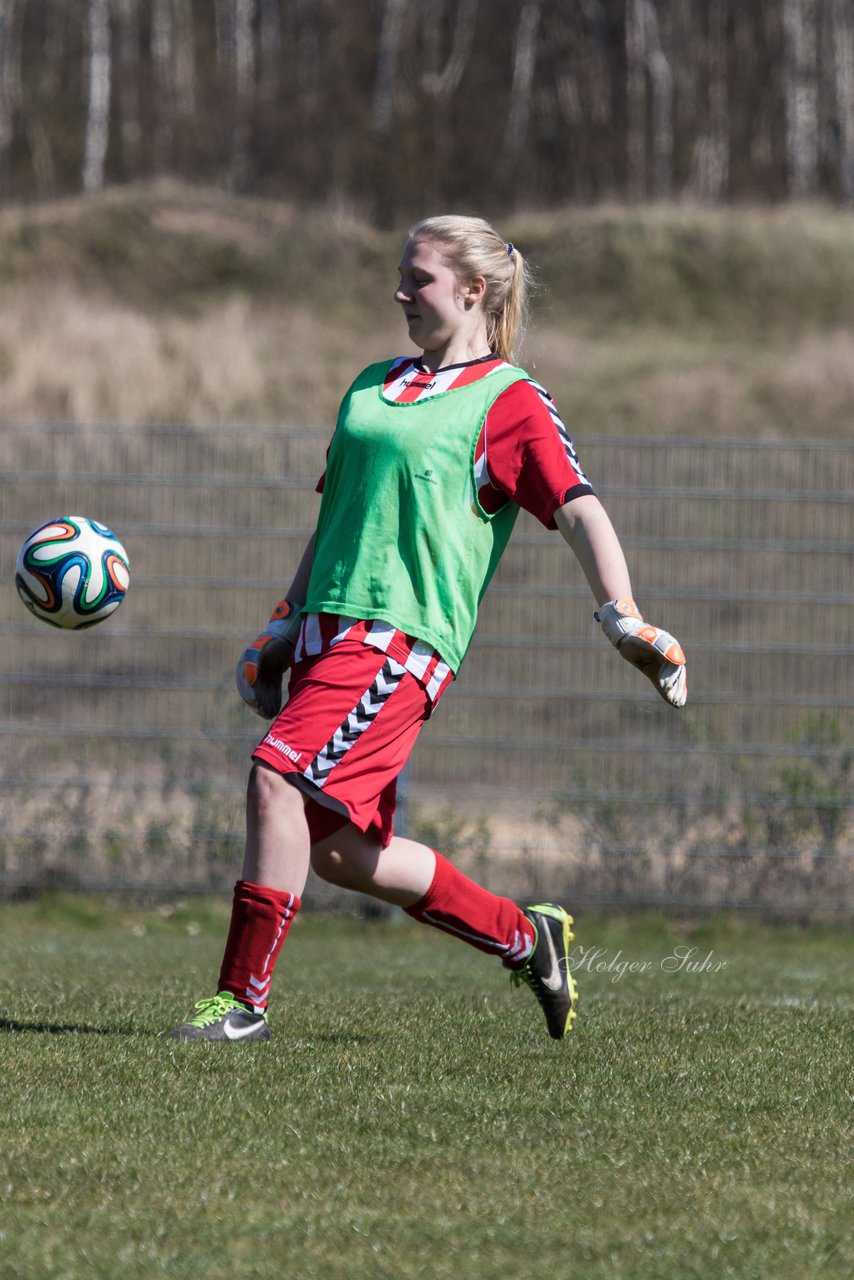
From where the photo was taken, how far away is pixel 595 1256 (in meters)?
2.39

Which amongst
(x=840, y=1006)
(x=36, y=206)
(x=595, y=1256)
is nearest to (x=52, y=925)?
(x=840, y=1006)

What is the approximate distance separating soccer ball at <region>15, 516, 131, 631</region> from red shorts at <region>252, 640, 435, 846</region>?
0.84 meters

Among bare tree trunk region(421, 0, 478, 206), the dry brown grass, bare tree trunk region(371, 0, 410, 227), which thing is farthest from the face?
bare tree trunk region(421, 0, 478, 206)

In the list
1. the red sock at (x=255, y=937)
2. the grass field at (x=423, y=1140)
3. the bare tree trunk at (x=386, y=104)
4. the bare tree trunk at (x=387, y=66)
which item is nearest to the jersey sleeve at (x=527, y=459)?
the red sock at (x=255, y=937)

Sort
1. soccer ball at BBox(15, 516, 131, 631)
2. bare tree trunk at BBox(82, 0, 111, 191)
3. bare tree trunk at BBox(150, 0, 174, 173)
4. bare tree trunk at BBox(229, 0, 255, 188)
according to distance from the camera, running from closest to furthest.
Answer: soccer ball at BBox(15, 516, 131, 631), bare tree trunk at BBox(229, 0, 255, 188), bare tree trunk at BBox(82, 0, 111, 191), bare tree trunk at BBox(150, 0, 174, 173)

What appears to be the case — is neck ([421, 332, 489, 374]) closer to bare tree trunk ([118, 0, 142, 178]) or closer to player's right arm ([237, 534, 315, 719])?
player's right arm ([237, 534, 315, 719])

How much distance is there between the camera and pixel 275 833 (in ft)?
12.9

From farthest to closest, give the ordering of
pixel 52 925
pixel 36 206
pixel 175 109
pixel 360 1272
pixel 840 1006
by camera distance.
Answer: pixel 175 109 < pixel 36 206 < pixel 52 925 < pixel 840 1006 < pixel 360 1272

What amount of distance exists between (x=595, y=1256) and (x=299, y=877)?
1.72 metres

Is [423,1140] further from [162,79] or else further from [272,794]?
[162,79]

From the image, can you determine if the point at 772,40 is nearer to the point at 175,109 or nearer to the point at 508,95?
the point at 508,95

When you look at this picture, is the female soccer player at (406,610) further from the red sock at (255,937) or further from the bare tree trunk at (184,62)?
the bare tree trunk at (184,62)

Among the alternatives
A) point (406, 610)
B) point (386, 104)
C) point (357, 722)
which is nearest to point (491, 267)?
point (406, 610)

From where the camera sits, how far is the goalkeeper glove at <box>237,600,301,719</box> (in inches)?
170
